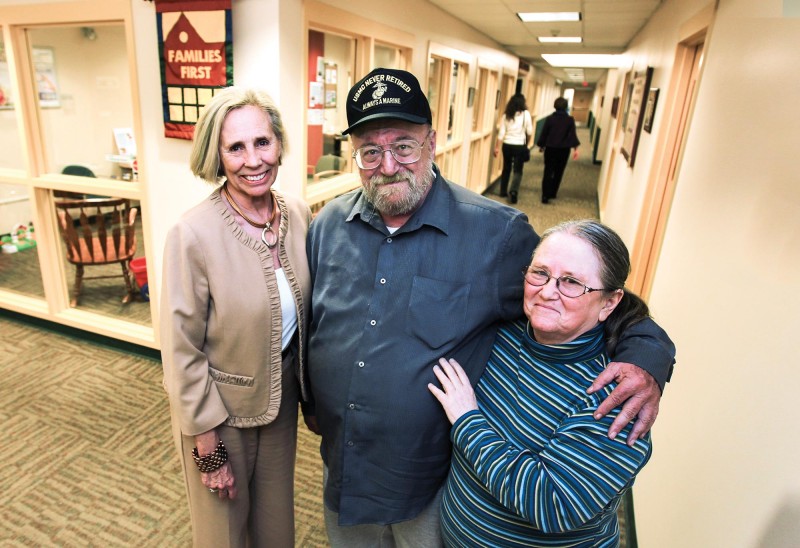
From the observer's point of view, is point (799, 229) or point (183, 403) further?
point (183, 403)

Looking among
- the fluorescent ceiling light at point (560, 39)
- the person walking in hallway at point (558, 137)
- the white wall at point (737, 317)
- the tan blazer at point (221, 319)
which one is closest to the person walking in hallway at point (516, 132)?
the person walking in hallway at point (558, 137)

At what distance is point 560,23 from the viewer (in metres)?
5.39

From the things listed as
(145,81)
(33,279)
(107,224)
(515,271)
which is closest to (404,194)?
(515,271)

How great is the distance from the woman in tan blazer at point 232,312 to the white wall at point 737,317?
1158 millimetres

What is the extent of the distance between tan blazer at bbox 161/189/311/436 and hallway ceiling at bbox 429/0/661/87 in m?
3.83

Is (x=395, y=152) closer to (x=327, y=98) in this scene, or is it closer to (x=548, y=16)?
(x=327, y=98)

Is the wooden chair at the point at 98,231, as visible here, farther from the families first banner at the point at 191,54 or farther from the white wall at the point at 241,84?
the families first banner at the point at 191,54

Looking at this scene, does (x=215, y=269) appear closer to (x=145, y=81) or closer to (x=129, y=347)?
(x=145, y=81)

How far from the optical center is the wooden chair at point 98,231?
10.8 feet

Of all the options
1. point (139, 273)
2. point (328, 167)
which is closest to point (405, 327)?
point (328, 167)

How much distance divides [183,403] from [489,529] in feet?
2.82

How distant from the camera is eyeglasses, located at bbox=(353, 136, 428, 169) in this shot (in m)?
1.28

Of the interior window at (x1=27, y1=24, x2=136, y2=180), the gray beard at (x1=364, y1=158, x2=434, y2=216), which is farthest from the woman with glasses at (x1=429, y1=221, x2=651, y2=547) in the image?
the interior window at (x1=27, y1=24, x2=136, y2=180)

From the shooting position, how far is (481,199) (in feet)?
4.42
